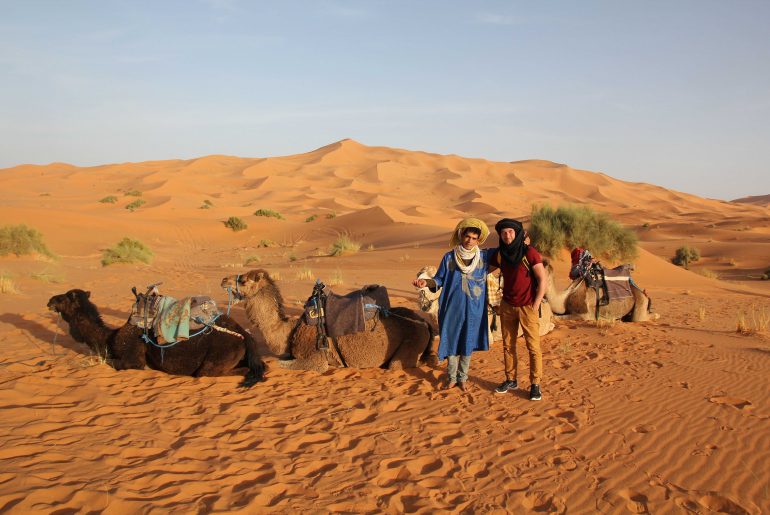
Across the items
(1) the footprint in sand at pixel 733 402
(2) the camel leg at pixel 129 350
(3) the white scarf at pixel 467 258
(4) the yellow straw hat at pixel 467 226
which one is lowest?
(1) the footprint in sand at pixel 733 402

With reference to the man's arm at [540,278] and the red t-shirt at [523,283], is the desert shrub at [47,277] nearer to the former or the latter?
the red t-shirt at [523,283]

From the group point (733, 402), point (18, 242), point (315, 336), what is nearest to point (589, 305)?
point (733, 402)

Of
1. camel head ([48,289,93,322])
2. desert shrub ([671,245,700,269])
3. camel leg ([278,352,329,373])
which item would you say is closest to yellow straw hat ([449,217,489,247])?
camel leg ([278,352,329,373])

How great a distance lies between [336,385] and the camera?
6012mm

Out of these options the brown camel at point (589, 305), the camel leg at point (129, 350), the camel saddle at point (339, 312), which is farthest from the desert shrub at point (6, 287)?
the brown camel at point (589, 305)

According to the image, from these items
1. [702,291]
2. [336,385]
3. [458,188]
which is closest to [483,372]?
[336,385]

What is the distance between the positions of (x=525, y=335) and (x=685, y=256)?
25.1m

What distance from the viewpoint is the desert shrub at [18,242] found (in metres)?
18.9

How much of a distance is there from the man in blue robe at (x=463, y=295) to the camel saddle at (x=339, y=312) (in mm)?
856

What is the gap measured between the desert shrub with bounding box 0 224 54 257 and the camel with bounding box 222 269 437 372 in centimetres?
1740

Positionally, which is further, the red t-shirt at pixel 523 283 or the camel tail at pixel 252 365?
the camel tail at pixel 252 365

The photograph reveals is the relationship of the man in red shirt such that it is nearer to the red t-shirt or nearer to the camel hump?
the red t-shirt

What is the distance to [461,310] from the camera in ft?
18.9

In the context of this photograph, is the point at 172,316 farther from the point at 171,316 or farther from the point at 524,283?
the point at 524,283
